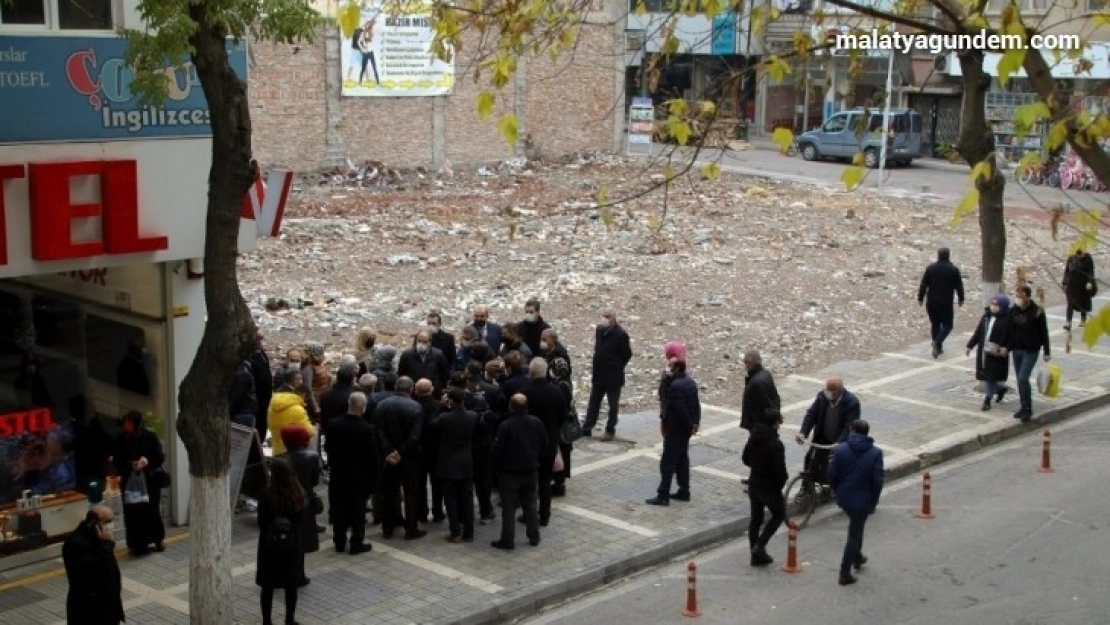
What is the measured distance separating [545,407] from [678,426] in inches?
57.3

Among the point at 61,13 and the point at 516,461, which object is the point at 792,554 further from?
the point at 61,13

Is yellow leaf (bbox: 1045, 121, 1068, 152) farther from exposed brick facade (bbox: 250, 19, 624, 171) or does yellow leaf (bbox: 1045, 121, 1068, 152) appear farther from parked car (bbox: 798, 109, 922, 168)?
parked car (bbox: 798, 109, 922, 168)

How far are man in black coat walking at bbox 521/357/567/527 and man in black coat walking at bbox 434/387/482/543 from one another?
742 mm

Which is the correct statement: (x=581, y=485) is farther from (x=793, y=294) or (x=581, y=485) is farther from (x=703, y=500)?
(x=793, y=294)

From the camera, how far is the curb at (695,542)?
11102 millimetres

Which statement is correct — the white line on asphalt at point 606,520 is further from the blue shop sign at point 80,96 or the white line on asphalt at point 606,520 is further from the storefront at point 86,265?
the blue shop sign at point 80,96

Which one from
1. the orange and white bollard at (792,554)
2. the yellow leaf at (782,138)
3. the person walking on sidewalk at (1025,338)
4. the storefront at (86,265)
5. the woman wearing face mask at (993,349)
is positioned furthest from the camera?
the woman wearing face mask at (993,349)

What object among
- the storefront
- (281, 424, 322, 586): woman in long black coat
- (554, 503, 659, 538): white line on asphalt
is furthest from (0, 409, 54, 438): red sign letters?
(554, 503, 659, 538): white line on asphalt

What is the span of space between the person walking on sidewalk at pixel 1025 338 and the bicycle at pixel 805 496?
15.2ft

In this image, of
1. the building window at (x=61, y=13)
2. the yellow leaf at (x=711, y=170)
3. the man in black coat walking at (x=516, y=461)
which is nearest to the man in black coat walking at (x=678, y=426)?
the man in black coat walking at (x=516, y=461)

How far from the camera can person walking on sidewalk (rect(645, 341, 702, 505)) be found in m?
13.3

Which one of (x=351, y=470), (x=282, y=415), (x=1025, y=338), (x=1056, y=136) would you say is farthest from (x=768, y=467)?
(x=1025, y=338)

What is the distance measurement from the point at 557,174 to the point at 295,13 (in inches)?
1188

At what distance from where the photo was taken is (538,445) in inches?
480
